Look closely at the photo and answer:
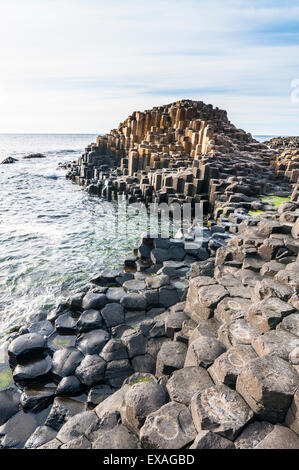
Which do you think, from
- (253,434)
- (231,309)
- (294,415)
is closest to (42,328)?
(231,309)

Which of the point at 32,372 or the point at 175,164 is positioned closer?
the point at 32,372

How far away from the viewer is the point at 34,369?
4.85 m

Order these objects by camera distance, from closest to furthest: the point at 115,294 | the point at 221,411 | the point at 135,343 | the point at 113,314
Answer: the point at 221,411 < the point at 135,343 < the point at 113,314 < the point at 115,294

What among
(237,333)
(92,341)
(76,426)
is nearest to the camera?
(76,426)

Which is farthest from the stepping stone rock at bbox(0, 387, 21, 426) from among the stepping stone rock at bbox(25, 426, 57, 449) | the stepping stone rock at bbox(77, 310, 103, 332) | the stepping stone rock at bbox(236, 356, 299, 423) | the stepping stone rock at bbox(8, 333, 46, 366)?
the stepping stone rock at bbox(236, 356, 299, 423)

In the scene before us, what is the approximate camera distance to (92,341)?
17.7 feet

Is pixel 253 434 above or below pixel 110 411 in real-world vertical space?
above

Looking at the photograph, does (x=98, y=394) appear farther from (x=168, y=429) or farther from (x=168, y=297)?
(x=168, y=297)

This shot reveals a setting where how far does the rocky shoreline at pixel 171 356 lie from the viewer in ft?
9.07

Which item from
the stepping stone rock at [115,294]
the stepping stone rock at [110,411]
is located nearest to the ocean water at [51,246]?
the stepping stone rock at [115,294]

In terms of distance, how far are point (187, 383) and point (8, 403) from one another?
293 centimetres

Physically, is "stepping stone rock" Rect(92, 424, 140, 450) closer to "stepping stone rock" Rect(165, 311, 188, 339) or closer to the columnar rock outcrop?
"stepping stone rock" Rect(165, 311, 188, 339)

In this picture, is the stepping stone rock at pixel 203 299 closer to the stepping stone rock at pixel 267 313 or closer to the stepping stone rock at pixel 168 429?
the stepping stone rock at pixel 267 313
